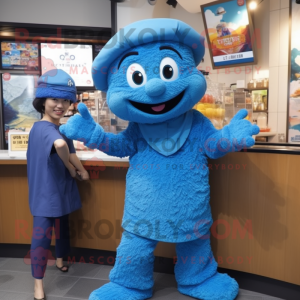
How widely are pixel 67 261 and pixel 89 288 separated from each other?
456mm

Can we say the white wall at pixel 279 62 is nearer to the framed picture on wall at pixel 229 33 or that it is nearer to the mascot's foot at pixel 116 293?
the framed picture on wall at pixel 229 33

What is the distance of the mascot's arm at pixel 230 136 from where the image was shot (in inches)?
56.7

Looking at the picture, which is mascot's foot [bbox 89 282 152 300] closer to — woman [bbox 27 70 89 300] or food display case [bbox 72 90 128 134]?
woman [bbox 27 70 89 300]

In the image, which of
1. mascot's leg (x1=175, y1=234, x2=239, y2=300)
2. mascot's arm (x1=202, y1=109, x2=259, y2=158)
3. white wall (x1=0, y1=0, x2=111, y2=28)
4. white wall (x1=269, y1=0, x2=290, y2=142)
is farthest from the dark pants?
white wall (x1=269, y1=0, x2=290, y2=142)

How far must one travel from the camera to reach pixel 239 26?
4.12 meters

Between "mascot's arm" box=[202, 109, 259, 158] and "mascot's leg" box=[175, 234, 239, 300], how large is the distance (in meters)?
0.52

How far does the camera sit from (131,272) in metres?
1.62

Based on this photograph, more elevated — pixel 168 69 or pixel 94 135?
pixel 168 69

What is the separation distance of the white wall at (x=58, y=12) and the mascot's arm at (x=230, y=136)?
9.55ft

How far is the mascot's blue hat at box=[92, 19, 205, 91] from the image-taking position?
4.67 ft

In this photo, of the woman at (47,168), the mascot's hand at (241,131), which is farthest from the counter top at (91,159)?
the mascot's hand at (241,131)

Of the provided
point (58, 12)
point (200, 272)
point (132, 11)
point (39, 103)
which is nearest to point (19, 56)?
point (58, 12)

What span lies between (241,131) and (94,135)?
29.0 inches

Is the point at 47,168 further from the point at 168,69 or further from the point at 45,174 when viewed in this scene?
the point at 168,69
